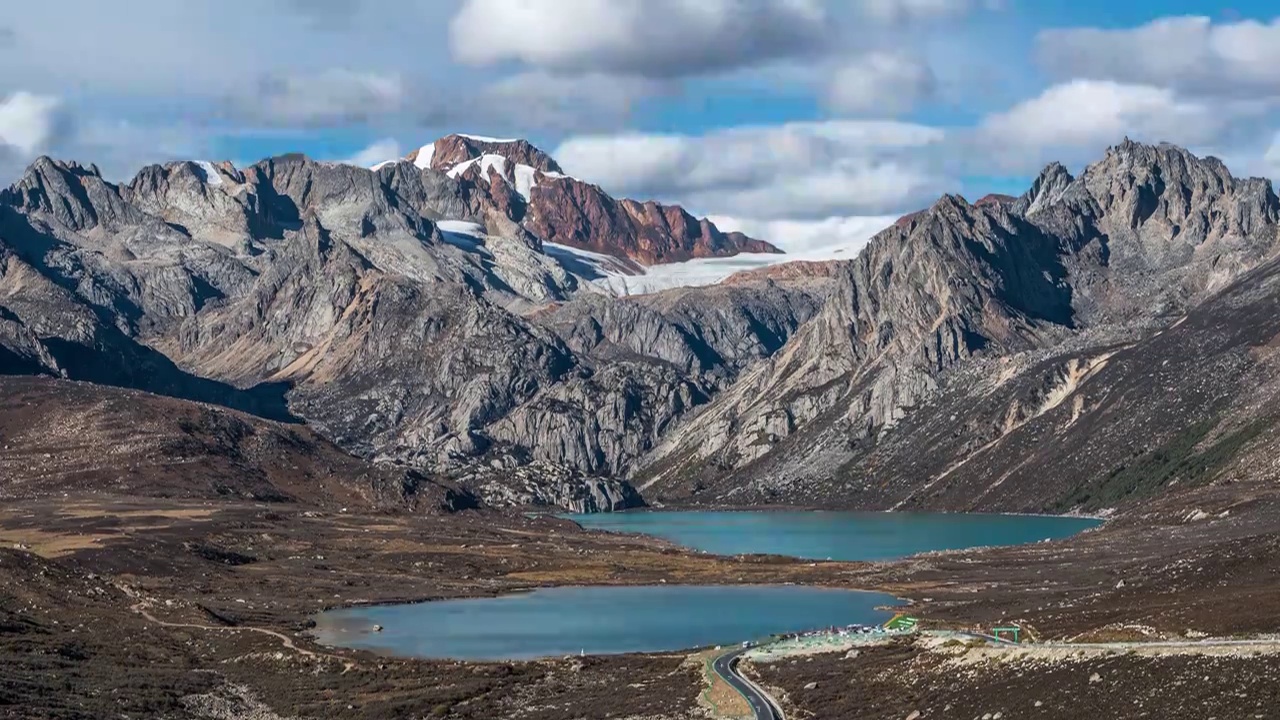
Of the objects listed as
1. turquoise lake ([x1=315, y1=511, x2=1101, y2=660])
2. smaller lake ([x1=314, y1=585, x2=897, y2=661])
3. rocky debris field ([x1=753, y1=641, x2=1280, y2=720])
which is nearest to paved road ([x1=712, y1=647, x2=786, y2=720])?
rocky debris field ([x1=753, y1=641, x2=1280, y2=720])

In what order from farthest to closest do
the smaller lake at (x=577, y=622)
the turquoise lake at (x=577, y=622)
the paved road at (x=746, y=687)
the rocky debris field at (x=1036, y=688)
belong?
the turquoise lake at (x=577, y=622)
the smaller lake at (x=577, y=622)
the paved road at (x=746, y=687)
the rocky debris field at (x=1036, y=688)

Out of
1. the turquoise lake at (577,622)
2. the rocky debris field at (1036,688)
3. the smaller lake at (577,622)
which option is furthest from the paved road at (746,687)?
the turquoise lake at (577,622)

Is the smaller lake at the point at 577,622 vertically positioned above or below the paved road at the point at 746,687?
below

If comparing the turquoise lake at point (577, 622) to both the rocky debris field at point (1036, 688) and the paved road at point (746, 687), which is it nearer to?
the paved road at point (746, 687)

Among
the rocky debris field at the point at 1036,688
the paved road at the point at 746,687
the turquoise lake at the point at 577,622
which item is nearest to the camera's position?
the rocky debris field at the point at 1036,688

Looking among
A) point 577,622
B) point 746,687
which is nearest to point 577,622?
point 577,622

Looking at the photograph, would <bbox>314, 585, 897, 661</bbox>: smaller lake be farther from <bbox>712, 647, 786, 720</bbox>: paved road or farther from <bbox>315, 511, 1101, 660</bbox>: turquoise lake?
<bbox>712, 647, 786, 720</bbox>: paved road
